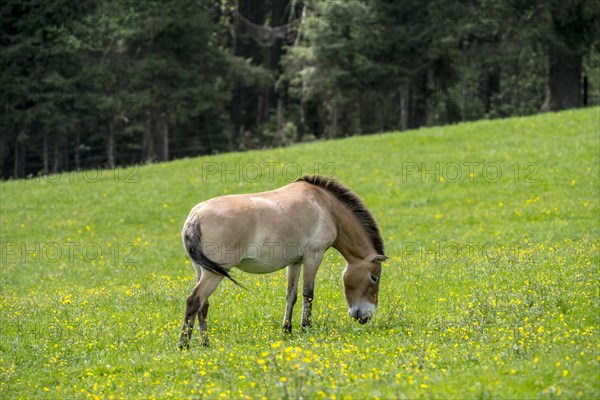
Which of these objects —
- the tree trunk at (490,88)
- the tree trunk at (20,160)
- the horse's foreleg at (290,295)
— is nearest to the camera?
the horse's foreleg at (290,295)

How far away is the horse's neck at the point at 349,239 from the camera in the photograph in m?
12.5

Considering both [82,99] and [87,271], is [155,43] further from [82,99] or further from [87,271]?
[87,271]

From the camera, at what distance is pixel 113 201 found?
27.7 m

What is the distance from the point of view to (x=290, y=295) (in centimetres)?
1194

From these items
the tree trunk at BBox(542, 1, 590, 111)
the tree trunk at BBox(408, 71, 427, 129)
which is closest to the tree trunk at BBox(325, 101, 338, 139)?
the tree trunk at BBox(408, 71, 427, 129)

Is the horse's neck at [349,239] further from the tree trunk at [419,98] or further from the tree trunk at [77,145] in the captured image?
the tree trunk at [77,145]

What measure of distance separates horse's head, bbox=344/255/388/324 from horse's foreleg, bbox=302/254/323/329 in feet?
2.01


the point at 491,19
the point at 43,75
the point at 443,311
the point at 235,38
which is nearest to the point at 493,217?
the point at 443,311

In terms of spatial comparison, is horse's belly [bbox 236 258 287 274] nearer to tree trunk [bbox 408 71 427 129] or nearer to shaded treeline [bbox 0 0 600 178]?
shaded treeline [bbox 0 0 600 178]

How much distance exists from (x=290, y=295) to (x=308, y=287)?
30cm

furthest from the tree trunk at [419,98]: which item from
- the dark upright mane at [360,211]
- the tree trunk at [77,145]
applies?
the dark upright mane at [360,211]

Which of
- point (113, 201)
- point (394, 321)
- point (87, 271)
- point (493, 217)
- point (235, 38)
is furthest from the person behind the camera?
point (235, 38)

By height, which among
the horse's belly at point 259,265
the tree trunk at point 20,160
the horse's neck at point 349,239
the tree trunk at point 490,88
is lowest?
the tree trunk at point 20,160

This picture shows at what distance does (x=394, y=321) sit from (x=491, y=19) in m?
31.3
